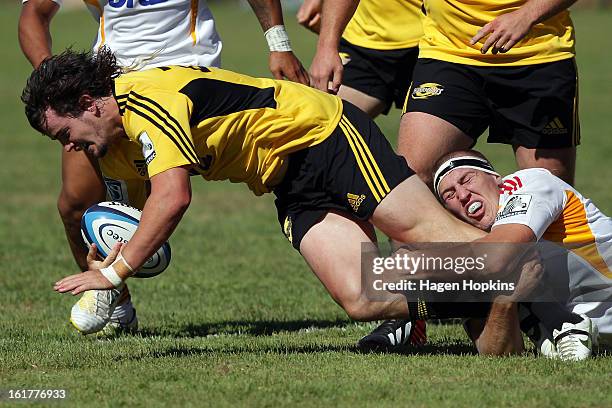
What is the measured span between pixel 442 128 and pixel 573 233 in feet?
3.38

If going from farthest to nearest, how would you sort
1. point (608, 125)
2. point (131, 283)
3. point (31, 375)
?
point (608, 125), point (131, 283), point (31, 375)

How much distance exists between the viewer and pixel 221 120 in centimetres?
577

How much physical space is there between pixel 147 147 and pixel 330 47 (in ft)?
5.02

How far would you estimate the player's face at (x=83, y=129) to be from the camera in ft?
18.6

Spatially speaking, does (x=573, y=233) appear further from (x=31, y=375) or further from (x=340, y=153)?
(x=31, y=375)

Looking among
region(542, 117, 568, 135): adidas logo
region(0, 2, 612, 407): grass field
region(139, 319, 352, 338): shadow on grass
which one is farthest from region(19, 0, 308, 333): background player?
region(542, 117, 568, 135): adidas logo

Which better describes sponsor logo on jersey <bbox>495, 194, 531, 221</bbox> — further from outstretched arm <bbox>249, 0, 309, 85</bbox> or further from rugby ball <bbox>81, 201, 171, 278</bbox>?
rugby ball <bbox>81, 201, 171, 278</bbox>

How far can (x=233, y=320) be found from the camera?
7.16 m

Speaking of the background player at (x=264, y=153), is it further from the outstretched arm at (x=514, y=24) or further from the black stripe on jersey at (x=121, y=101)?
the outstretched arm at (x=514, y=24)

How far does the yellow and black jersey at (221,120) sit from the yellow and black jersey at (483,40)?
2.69ft

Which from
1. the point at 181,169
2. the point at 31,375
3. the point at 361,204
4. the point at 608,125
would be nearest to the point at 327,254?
the point at 361,204

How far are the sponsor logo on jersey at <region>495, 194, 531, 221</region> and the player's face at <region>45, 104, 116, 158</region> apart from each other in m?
1.96

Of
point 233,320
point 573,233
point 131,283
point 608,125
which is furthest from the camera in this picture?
point 608,125

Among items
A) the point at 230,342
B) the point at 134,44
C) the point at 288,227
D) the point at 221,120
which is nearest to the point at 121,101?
the point at 221,120
